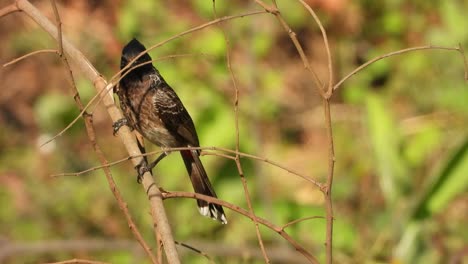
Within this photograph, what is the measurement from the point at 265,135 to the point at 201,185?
12.0 feet

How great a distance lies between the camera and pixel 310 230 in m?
5.38

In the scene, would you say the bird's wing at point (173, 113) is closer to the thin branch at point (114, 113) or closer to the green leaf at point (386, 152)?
the thin branch at point (114, 113)

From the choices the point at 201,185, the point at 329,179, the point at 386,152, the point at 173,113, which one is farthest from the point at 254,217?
the point at 386,152

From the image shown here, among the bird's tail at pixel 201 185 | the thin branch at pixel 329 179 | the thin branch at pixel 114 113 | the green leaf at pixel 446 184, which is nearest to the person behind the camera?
the thin branch at pixel 329 179

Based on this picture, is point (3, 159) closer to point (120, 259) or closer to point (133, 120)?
point (120, 259)

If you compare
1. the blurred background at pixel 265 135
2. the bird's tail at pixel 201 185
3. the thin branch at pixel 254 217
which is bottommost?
the thin branch at pixel 254 217

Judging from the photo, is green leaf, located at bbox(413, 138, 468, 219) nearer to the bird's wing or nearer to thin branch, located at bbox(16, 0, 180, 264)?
the bird's wing

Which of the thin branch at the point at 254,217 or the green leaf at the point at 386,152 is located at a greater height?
the green leaf at the point at 386,152

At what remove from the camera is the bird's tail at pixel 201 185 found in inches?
151

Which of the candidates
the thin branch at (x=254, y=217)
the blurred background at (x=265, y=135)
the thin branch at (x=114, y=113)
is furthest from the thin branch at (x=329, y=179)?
the blurred background at (x=265, y=135)

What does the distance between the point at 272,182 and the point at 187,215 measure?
47.9 inches

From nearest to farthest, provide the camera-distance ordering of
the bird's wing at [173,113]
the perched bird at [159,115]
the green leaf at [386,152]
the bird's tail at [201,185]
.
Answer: the bird's tail at [201,185]
the perched bird at [159,115]
the bird's wing at [173,113]
the green leaf at [386,152]

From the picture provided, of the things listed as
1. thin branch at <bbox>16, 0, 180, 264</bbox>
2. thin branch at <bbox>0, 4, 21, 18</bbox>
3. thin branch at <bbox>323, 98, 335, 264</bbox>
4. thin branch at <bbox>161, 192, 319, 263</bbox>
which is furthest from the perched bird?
thin branch at <bbox>323, 98, 335, 264</bbox>

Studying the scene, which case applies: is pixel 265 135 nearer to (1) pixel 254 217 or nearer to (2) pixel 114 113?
(2) pixel 114 113
